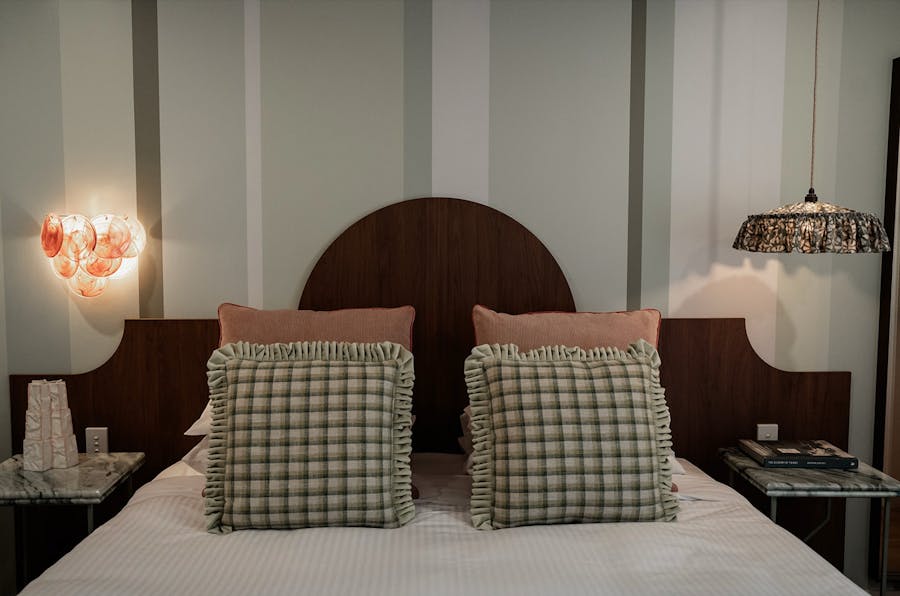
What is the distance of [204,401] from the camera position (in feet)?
7.84

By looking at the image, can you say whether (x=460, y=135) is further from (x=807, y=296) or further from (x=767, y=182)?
(x=807, y=296)

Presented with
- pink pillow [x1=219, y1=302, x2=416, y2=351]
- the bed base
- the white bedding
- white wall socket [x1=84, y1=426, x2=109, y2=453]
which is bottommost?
the white bedding

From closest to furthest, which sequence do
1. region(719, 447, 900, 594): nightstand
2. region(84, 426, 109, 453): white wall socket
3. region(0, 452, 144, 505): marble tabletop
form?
region(0, 452, 144, 505): marble tabletop
region(719, 447, 900, 594): nightstand
region(84, 426, 109, 453): white wall socket

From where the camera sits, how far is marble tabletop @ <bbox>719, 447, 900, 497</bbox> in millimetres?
2062

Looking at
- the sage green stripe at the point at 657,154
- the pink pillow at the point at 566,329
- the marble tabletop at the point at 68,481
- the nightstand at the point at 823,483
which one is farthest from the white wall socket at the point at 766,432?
the marble tabletop at the point at 68,481

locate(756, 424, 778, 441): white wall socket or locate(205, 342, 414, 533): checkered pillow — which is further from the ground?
locate(205, 342, 414, 533): checkered pillow

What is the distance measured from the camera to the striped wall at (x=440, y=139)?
2369mm

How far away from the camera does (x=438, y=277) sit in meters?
2.43

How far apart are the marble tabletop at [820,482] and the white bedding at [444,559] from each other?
331 mm

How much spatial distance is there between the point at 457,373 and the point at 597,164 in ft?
3.05

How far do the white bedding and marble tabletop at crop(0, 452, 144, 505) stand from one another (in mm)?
270

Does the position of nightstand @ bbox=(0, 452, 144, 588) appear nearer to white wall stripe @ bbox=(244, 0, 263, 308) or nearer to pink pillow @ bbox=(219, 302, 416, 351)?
pink pillow @ bbox=(219, 302, 416, 351)

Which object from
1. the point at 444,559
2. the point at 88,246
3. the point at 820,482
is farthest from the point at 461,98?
the point at 820,482

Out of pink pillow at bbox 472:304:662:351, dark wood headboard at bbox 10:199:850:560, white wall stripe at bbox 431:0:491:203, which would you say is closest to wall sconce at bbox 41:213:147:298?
dark wood headboard at bbox 10:199:850:560
